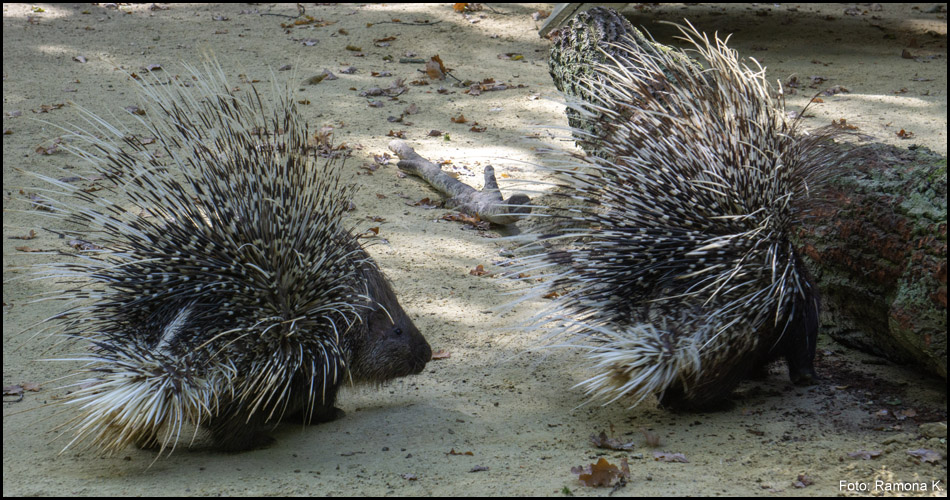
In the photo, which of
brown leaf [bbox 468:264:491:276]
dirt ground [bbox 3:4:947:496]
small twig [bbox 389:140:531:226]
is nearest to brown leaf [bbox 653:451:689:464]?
dirt ground [bbox 3:4:947:496]

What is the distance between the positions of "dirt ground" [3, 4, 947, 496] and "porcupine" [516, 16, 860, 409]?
343 mm

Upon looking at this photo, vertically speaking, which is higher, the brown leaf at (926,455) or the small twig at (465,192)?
the small twig at (465,192)

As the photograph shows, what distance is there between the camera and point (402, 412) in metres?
4.26

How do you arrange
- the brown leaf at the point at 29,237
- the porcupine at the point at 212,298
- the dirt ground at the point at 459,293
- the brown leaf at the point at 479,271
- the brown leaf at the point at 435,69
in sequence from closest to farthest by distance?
the dirt ground at the point at 459,293
the porcupine at the point at 212,298
the brown leaf at the point at 479,271
the brown leaf at the point at 29,237
the brown leaf at the point at 435,69

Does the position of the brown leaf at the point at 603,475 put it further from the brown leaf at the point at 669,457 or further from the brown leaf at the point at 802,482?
the brown leaf at the point at 802,482

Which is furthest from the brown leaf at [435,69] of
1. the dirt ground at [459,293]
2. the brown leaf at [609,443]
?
the brown leaf at [609,443]

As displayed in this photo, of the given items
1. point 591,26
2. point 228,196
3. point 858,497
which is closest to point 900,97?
point 591,26

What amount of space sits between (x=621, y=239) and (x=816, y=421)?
1299 millimetres

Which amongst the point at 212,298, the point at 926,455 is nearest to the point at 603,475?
the point at 926,455

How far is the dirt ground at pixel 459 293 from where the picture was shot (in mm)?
3260

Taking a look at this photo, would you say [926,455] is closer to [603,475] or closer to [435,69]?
[603,475]

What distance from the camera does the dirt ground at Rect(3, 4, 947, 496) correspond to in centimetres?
326

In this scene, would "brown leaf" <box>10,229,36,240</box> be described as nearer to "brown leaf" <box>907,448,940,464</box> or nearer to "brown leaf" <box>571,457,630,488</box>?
"brown leaf" <box>571,457,630,488</box>

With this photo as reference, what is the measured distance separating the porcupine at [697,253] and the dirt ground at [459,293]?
0.34m
